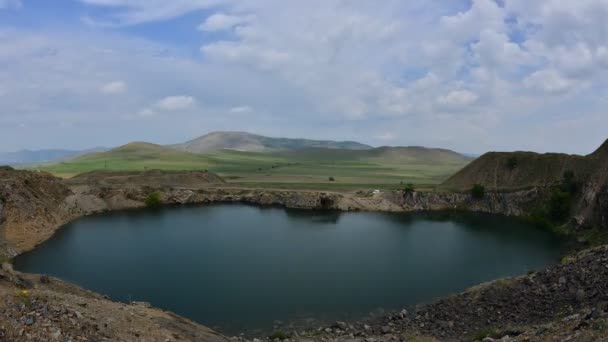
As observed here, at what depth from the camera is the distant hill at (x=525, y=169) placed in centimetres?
Answer: 5856

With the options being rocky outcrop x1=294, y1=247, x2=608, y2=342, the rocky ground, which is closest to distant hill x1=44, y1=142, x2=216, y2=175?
rocky outcrop x1=294, y1=247, x2=608, y2=342

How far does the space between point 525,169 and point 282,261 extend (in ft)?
174

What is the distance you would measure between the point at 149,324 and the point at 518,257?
3625 centimetres

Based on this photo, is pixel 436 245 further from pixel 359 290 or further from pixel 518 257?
pixel 359 290

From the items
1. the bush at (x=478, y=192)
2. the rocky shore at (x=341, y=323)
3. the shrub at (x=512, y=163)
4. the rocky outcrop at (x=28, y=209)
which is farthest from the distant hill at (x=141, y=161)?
the shrub at (x=512, y=163)

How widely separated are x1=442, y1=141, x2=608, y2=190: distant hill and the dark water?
417 inches

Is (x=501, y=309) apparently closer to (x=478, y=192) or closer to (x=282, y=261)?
(x=282, y=261)

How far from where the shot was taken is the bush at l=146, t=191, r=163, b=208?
7462cm

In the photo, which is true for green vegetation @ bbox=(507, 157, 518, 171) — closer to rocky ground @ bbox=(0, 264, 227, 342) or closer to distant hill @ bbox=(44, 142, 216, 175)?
rocky ground @ bbox=(0, 264, 227, 342)

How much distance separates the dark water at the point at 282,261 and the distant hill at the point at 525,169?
1060cm

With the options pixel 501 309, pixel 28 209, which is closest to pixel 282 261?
pixel 501 309

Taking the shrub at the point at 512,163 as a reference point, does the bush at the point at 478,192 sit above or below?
below

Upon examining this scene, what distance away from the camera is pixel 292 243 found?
4672 centimetres

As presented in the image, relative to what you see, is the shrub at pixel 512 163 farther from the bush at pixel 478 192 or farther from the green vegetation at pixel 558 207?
the green vegetation at pixel 558 207
